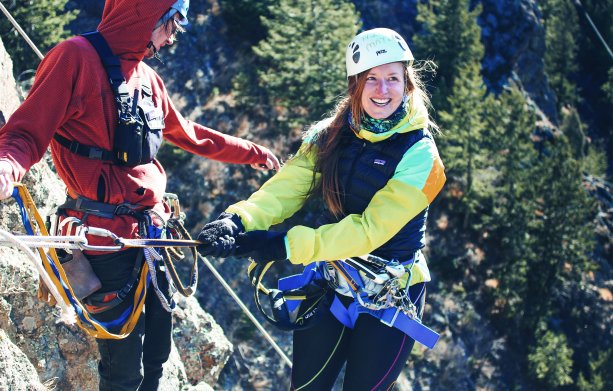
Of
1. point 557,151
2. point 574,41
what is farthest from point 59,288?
point 574,41

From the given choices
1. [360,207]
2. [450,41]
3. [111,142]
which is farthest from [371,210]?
[450,41]

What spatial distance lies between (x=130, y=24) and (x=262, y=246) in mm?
1215

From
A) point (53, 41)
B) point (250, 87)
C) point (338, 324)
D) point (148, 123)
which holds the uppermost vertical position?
point (148, 123)

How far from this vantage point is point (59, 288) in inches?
136

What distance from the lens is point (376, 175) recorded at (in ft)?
11.8

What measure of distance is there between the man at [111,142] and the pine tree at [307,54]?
548 inches

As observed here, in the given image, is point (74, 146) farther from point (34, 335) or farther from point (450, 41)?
point (450, 41)

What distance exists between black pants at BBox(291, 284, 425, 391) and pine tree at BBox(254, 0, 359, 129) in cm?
1396

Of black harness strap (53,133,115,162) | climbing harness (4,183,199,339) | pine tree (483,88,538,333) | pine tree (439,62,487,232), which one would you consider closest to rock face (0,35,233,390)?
climbing harness (4,183,199,339)

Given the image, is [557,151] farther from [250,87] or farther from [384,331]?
[384,331]

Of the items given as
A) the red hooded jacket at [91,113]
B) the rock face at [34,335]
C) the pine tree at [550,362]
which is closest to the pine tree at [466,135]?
the pine tree at [550,362]

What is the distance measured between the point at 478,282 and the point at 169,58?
11.6 m

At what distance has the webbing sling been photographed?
3367mm

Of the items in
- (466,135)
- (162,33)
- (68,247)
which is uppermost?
(162,33)
